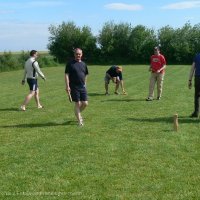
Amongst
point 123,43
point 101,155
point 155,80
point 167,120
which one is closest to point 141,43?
point 123,43

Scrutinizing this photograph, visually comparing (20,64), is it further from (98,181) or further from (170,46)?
(98,181)

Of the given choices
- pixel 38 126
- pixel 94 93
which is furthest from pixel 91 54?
pixel 38 126

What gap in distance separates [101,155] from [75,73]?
3208 millimetres

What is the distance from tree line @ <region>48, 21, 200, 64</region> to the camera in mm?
63844

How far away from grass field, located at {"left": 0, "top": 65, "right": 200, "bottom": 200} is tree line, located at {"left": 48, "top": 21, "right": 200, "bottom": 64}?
50.1m

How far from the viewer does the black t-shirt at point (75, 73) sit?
35.5ft

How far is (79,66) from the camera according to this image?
10.9 m

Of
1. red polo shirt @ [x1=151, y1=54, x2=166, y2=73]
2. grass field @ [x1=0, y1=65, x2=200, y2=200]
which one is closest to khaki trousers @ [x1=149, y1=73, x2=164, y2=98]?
red polo shirt @ [x1=151, y1=54, x2=166, y2=73]

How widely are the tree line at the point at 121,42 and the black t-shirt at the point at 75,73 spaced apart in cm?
5218

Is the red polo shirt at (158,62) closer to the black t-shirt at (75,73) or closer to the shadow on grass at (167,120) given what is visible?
the shadow on grass at (167,120)

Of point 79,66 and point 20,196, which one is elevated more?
point 79,66

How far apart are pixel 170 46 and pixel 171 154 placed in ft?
187

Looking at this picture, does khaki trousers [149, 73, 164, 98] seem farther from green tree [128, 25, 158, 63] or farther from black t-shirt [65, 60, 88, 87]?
green tree [128, 25, 158, 63]

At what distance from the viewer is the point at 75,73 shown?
1083 centimetres
